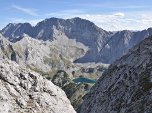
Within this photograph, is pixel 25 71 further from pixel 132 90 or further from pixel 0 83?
pixel 132 90

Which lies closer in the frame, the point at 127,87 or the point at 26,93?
the point at 26,93

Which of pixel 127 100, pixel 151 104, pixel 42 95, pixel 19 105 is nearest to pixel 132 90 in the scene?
pixel 127 100

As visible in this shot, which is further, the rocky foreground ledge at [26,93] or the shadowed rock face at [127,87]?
the shadowed rock face at [127,87]

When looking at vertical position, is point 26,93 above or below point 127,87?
above

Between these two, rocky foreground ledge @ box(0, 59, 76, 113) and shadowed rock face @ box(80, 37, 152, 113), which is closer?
rocky foreground ledge @ box(0, 59, 76, 113)
